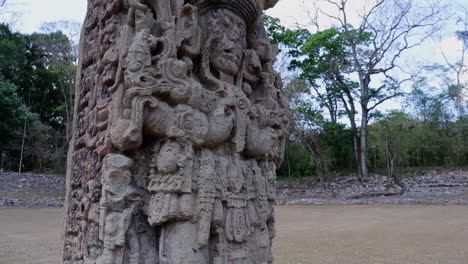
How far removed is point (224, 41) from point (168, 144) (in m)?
1.15

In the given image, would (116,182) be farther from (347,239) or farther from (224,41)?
(347,239)

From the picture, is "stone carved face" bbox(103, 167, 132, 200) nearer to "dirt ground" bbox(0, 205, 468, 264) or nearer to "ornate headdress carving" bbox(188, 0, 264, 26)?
"ornate headdress carving" bbox(188, 0, 264, 26)

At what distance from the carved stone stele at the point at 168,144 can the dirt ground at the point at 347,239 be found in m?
3.37

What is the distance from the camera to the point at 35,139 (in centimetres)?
2394

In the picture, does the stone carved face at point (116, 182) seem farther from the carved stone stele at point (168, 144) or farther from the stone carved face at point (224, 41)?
the stone carved face at point (224, 41)

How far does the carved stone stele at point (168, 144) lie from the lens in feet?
9.32

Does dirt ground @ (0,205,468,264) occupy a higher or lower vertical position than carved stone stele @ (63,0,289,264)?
lower

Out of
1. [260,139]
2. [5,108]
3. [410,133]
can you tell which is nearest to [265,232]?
[260,139]

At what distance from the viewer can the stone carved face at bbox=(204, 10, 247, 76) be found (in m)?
3.53

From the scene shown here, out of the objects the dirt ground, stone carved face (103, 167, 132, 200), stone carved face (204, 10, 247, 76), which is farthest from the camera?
the dirt ground

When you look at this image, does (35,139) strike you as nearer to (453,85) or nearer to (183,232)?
(183,232)

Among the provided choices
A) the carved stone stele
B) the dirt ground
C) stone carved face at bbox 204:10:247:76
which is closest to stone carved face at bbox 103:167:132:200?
the carved stone stele

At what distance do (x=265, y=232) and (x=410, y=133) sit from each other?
25774mm

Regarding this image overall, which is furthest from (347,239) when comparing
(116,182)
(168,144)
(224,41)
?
(116,182)
